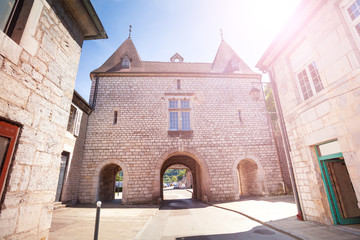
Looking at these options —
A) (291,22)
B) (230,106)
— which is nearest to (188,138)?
(230,106)

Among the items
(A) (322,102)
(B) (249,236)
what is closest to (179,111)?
(A) (322,102)

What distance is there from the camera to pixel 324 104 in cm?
426

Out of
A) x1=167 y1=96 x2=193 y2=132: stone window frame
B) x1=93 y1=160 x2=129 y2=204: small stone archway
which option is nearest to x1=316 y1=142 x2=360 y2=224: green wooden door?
x1=167 y1=96 x2=193 y2=132: stone window frame

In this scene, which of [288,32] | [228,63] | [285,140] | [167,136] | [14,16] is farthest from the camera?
[228,63]

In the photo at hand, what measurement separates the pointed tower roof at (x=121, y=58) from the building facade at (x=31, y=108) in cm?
1002

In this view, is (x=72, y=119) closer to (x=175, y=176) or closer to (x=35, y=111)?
(x=35, y=111)

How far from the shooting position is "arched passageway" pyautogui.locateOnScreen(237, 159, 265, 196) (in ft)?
35.5

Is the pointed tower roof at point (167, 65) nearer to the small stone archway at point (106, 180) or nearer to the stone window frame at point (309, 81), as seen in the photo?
the small stone archway at point (106, 180)

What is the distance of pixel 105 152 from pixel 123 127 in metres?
1.83

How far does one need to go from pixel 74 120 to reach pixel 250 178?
1177 cm

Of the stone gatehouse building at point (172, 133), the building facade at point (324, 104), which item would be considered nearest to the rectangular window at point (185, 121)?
the stone gatehouse building at point (172, 133)

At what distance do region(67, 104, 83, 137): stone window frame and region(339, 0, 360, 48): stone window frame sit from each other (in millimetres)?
10774

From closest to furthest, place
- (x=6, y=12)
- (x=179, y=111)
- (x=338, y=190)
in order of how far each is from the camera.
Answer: (x=6, y=12)
(x=338, y=190)
(x=179, y=111)

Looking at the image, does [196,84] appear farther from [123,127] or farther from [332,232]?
[332,232]
